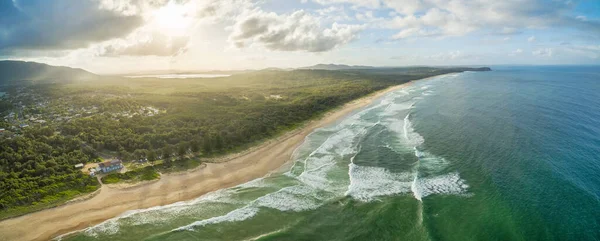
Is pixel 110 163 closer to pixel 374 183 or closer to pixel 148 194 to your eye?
pixel 148 194

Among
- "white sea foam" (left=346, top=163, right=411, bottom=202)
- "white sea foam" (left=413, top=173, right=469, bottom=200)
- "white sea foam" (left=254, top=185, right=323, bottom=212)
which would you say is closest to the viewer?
"white sea foam" (left=254, top=185, right=323, bottom=212)

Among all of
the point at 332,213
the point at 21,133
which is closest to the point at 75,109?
the point at 21,133

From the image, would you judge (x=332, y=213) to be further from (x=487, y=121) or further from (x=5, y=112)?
(x=5, y=112)

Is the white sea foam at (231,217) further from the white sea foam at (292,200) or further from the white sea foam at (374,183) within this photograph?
the white sea foam at (374,183)

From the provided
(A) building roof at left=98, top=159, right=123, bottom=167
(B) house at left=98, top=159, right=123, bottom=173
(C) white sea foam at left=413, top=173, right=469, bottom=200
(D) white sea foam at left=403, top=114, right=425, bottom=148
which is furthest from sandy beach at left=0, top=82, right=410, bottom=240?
(D) white sea foam at left=403, top=114, right=425, bottom=148

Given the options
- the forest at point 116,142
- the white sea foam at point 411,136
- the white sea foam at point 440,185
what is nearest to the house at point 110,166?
the forest at point 116,142

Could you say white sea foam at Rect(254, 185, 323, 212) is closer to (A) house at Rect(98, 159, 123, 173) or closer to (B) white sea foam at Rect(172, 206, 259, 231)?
(B) white sea foam at Rect(172, 206, 259, 231)

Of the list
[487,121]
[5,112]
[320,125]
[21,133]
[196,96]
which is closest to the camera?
[21,133]
